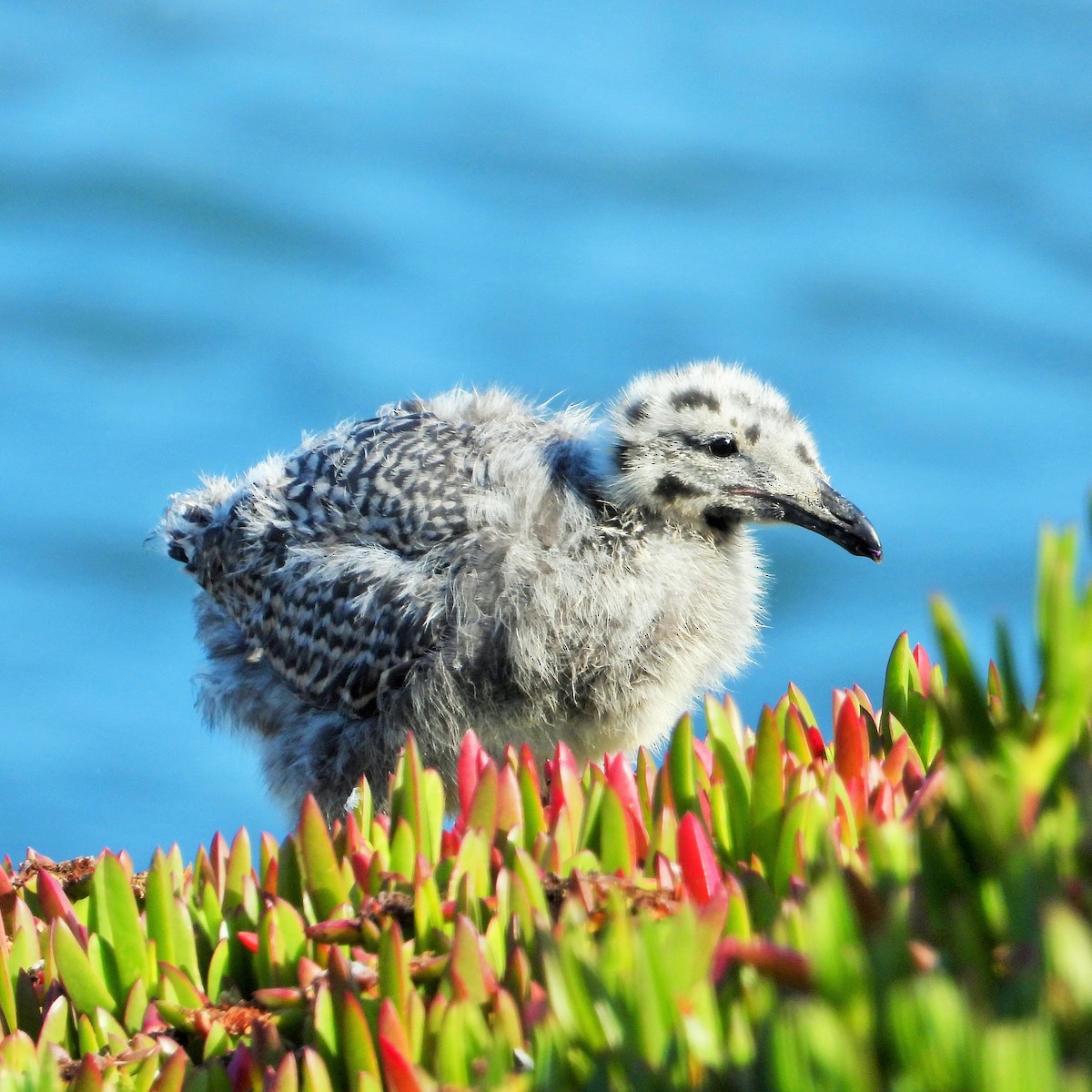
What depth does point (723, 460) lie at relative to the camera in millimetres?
3709

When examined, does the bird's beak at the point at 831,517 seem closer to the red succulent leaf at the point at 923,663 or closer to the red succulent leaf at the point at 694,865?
the red succulent leaf at the point at 923,663

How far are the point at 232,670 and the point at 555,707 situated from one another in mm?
1243

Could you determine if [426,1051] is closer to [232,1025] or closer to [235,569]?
[232,1025]

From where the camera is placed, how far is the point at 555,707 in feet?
11.8

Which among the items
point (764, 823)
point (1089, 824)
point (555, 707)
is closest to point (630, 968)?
point (1089, 824)

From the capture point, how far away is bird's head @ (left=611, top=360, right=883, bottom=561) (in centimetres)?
366

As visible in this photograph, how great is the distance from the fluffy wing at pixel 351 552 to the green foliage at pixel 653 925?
1.40 m

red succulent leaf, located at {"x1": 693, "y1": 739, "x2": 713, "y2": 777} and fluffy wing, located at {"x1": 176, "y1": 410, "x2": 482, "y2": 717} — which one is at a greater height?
fluffy wing, located at {"x1": 176, "y1": 410, "x2": 482, "y2": 717}

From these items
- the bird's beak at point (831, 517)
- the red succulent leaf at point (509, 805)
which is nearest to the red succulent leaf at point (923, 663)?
the red succulent leaf at point (509, 805)

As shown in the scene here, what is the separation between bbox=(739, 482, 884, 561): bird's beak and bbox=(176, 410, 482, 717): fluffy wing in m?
0.77

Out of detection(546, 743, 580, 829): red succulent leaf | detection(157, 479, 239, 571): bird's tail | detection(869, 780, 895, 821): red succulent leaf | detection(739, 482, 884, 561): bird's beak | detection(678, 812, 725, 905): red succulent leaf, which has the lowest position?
detection(678, 812, 725, 905): red succulent leaf

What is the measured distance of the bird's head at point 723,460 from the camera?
3.66 metres

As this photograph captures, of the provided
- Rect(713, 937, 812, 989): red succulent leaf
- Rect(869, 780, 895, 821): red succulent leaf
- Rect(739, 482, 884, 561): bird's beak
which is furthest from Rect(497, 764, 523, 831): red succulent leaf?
Rect(739, 482, 884, 561): bird's beak

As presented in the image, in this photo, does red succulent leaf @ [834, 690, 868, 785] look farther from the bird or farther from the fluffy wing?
the fluffy wing
